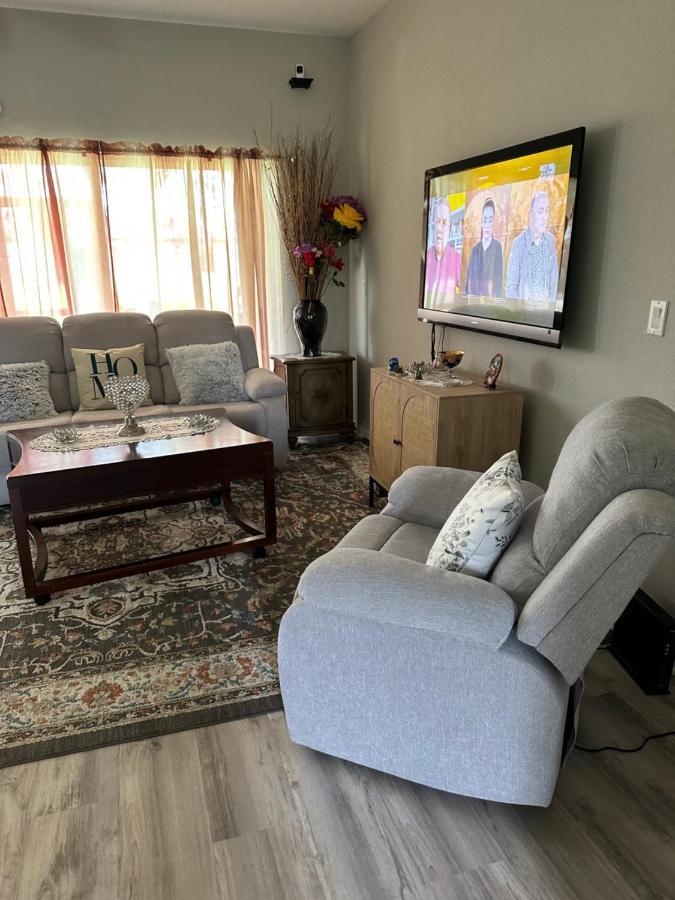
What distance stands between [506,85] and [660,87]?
0.94m

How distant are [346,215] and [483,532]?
3.36 meters

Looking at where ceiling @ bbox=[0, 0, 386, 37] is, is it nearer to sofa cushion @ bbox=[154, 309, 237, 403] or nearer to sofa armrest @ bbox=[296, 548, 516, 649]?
sofa cushion @ bbox=[154, 309, 237, 403]

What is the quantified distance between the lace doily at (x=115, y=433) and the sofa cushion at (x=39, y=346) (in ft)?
3.04

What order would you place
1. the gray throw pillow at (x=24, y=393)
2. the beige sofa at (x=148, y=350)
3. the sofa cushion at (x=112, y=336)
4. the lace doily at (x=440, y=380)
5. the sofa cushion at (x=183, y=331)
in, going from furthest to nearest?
the sofa cushion at (x=183, y=331) < the sofa cushion at (x=112, y=336) < the beige sofa at (x=148, y=350) < the gray throw pillow at (x=24, y=393) < the lace doily at (x=440, y=380)

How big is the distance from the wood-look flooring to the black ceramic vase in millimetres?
3175

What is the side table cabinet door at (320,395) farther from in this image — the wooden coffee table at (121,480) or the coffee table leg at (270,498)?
the coffee table leg at (270,498)

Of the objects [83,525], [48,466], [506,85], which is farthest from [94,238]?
[506,85]

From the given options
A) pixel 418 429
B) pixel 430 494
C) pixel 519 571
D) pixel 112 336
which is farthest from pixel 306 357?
pixel 519 571

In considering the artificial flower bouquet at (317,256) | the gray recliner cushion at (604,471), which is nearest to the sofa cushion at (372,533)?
the gray recliner cushion at (604,471)

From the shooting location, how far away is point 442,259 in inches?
129

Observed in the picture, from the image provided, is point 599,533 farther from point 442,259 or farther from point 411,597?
point 442,259

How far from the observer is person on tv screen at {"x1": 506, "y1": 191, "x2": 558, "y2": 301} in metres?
2.40

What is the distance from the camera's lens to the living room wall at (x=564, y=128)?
202 cm

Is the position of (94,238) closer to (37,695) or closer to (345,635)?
(37,695)
